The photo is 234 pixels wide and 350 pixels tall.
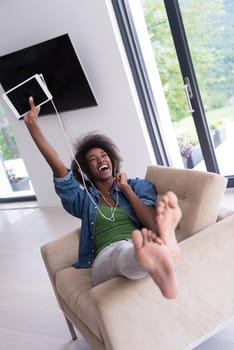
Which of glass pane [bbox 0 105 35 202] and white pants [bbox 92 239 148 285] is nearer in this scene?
white pants [bbox 92 239 148 285]

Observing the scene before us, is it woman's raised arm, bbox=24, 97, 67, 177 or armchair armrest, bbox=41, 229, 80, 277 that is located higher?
woman's raised arm, bbox=24, 97, 67, 177

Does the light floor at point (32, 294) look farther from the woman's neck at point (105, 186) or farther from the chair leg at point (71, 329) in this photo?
the woman's neck at point (105, 186)

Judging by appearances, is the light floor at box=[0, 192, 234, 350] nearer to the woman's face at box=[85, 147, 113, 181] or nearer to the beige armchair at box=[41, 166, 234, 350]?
the beige armchair at box=[41, 166, 234, 350]

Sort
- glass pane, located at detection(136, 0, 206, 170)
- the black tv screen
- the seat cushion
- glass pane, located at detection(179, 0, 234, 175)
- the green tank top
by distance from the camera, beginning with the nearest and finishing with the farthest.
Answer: the seat cushion < the green tank top < glass pane, located at detection(179, 0, 234, 175) < glass pane, located at detection(136, 0, 206, 170) < the black tv screen

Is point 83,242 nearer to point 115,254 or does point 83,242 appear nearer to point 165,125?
point 115,254

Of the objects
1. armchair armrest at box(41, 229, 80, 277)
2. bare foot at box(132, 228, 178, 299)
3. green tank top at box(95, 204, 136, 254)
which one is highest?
bare foot at box(132, 228, 178, 299)

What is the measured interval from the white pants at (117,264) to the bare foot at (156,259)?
0.10 m

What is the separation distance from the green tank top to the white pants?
6 cm

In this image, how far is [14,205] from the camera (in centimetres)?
526

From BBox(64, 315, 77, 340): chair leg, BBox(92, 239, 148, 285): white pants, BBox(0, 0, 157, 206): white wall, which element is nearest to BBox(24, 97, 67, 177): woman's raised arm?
BBox(92, 239, 148, 285): white pants

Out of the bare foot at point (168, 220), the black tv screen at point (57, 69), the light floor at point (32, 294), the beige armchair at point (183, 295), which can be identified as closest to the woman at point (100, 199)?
the beige armchair at point (183, 295)

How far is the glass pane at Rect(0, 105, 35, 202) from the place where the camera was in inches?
200

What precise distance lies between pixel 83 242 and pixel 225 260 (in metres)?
0.70

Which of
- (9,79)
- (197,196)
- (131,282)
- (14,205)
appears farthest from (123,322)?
(14,205)
